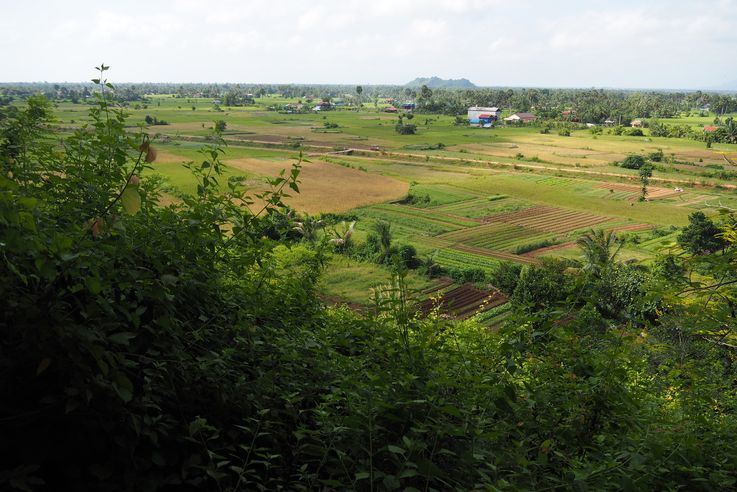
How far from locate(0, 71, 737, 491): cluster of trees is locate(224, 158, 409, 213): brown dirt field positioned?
3465cm

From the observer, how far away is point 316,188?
46000 millimetres

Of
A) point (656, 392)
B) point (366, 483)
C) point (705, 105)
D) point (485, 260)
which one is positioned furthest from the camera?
point (705, 105)

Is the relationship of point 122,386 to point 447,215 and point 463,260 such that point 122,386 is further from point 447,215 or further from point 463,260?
point 447,215

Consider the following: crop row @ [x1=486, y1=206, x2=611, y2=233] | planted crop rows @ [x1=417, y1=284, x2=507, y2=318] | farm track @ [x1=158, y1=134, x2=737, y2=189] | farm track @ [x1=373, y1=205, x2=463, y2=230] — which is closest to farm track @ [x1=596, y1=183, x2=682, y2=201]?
farm track @ [x1=158, y1=134, x2=737, y2=189]

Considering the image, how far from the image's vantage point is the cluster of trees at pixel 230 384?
2.12 metres

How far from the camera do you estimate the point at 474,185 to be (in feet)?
167

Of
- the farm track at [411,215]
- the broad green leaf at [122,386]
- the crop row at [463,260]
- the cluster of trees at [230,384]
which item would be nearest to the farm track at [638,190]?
the farm track at [411,215]

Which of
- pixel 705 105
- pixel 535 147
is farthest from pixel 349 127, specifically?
pixel 705 105

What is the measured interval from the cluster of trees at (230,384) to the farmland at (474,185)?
14.8 m

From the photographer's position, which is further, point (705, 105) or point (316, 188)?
point (705, 105)

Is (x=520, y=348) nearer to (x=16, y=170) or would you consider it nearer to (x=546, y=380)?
(x=546, y=380)

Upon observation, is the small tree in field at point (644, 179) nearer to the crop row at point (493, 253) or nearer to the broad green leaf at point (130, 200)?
the crop row at point (493, 253)

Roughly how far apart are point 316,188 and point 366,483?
44116 millimetres

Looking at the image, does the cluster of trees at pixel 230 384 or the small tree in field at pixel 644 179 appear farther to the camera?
the small tree in field at pixel 644 179
